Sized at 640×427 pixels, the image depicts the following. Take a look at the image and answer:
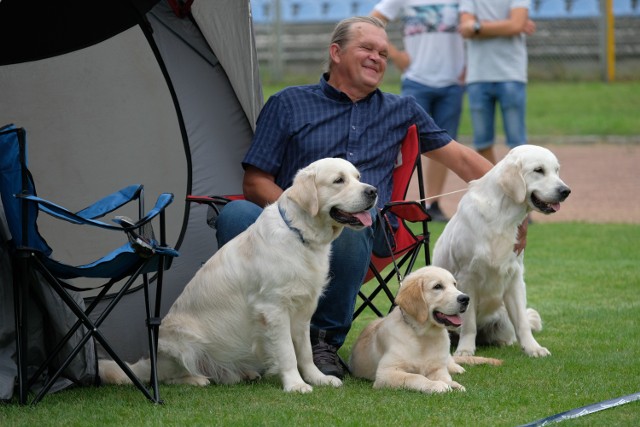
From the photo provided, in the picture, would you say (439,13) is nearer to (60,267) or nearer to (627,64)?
(60,267)

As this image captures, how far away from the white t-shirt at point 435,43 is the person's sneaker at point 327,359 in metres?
4.88

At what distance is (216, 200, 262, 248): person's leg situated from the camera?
15.7 feet

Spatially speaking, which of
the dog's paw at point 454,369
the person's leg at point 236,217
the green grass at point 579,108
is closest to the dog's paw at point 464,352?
the dog's paw at point 454,369

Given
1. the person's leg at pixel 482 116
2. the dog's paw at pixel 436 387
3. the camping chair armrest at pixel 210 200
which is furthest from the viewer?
the person's leg at pixel 482 116

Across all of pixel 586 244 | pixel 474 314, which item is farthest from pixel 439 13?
pixel 474 314

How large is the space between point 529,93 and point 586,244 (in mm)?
10722

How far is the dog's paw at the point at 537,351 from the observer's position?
5.04 metres

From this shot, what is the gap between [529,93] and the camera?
1866cm

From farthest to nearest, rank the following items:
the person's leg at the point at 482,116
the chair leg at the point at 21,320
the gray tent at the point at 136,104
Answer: the person's leg at the point at 482,116
the gray tent at the point at 136,104
the chair leg at the point at 21,320

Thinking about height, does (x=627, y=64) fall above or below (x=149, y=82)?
below

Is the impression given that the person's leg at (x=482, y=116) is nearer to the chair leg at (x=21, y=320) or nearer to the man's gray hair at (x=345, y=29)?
the man's gray hair at (x=345, y=29)

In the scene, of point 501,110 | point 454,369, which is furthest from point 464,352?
point 501,110

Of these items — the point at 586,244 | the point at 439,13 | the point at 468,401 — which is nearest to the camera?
the point at 468,401

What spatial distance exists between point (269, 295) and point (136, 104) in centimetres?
168
